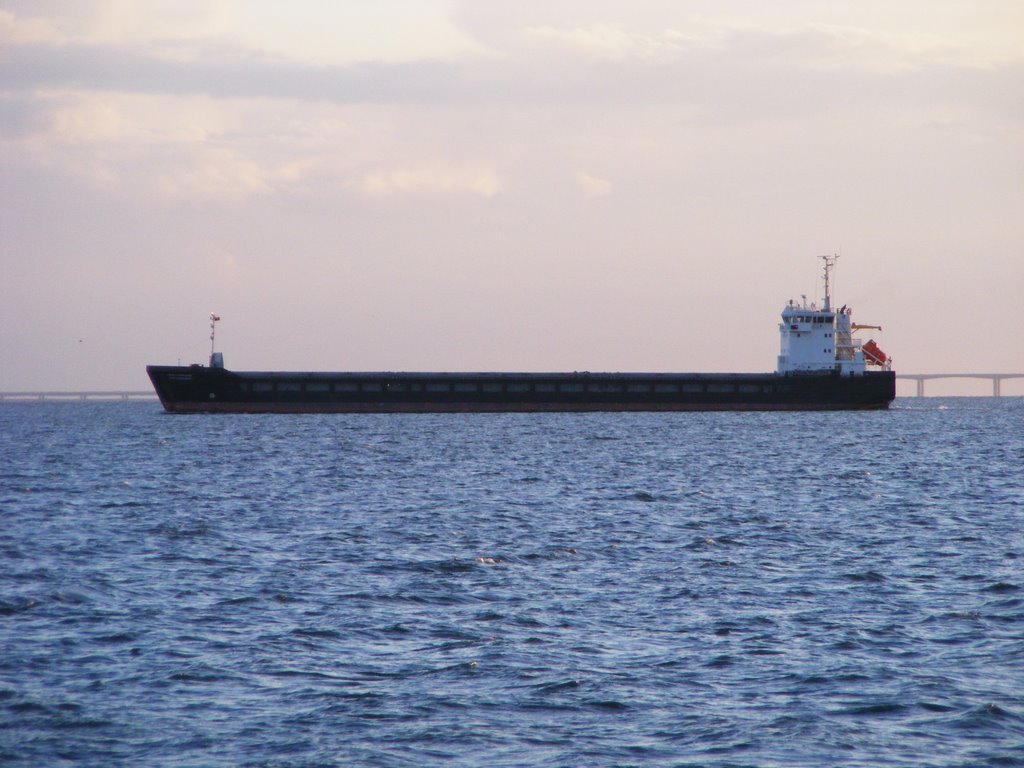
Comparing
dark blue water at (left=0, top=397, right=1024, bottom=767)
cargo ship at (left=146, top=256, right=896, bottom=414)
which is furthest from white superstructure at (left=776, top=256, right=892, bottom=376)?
dark blue water at (left=0, top=397, right=1024, bottom=767)

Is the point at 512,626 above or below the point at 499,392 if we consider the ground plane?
below

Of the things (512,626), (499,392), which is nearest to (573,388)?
(499,392)

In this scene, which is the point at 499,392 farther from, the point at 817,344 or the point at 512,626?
the point at 512,626

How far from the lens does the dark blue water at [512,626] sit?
13.2m

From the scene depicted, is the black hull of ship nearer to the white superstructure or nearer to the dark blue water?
the white superstructure

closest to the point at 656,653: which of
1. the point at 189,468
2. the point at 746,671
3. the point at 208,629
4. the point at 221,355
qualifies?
the point at 746,671

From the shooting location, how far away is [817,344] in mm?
111625

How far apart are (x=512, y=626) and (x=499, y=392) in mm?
85098

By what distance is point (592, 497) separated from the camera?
38.9m

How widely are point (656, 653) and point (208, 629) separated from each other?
280 inches

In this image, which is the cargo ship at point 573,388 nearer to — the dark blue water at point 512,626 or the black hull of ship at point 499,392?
the black hull of ship at point 499,392

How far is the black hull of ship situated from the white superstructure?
2062mm

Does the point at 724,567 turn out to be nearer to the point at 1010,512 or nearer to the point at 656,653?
the point at 656,653

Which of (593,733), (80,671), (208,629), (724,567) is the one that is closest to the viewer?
(593,733)
